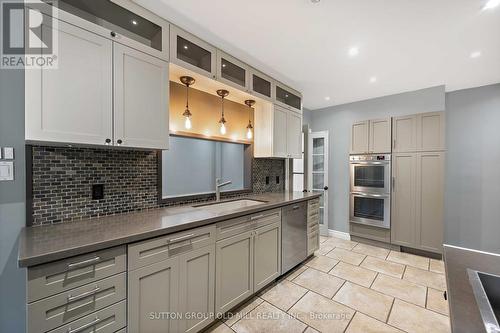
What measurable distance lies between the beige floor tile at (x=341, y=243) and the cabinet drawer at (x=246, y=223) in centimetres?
201

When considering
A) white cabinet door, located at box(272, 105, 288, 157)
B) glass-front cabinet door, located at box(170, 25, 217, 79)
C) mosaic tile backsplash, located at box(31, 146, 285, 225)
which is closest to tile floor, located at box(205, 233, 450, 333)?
Result: mosaic tile backsplash, located at box(31, 146, 285, 225)

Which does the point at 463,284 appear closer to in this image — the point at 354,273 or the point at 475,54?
the point at 354,273

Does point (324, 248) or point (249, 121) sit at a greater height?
point (249, 121)

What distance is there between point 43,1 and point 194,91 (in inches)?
53.2

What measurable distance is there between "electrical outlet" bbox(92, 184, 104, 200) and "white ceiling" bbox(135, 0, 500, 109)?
A: 4.94 feet

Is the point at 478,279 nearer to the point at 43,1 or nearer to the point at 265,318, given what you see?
the point at 265,318

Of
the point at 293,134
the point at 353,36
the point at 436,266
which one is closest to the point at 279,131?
the point at 293,134

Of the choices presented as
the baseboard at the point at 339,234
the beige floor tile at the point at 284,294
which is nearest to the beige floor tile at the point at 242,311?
the beige floor tile at the point at 284,294

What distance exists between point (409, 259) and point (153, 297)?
3715 mm

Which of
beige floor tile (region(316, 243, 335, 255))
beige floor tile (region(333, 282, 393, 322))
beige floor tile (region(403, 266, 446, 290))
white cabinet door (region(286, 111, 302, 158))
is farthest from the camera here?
beige floor tile (region(316, 243, 335, 255))

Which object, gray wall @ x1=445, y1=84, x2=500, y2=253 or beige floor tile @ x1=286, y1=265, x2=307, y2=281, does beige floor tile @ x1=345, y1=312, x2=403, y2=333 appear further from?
gray wall @ x1=445, y1=84, x2=500, y2=253

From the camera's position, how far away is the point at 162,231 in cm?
144

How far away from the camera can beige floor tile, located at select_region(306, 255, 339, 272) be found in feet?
9.86

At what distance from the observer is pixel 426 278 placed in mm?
2717
